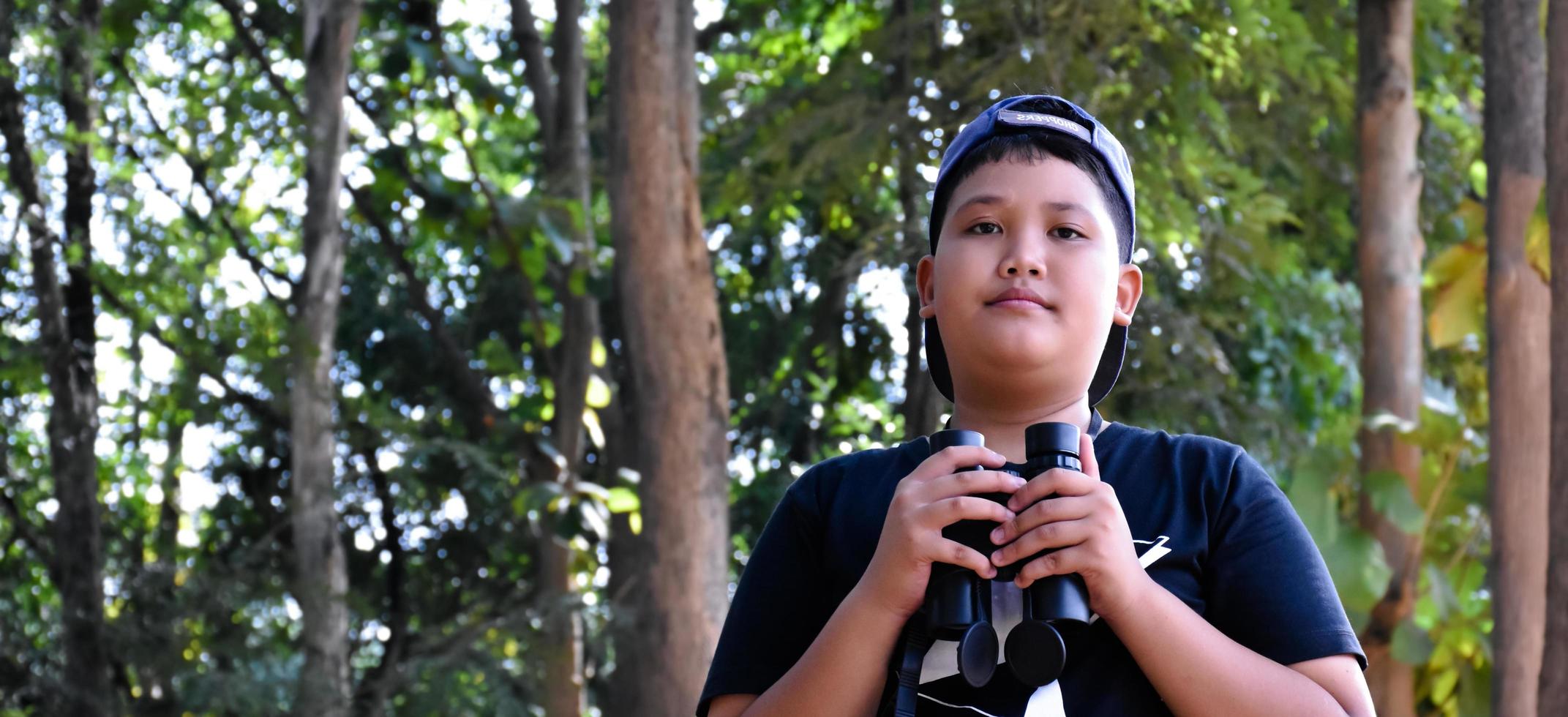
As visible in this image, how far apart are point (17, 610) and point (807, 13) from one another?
16.6 ft

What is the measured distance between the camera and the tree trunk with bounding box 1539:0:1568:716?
95.1 inches

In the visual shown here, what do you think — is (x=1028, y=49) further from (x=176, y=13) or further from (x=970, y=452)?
(x=176, y=13)

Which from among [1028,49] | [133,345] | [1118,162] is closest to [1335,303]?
[1028,49]

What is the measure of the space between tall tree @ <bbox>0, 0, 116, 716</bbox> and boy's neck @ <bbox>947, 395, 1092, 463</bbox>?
5.97 m

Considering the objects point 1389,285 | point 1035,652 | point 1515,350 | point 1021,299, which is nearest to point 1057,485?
point 1035,652

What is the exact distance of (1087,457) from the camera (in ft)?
4.22

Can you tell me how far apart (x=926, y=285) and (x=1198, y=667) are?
1.72ft

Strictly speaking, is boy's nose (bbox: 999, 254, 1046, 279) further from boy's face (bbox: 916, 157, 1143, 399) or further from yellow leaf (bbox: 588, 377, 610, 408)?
yellow leaf (bbox: 588, 377, 610, 408)

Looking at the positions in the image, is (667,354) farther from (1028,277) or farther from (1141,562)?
(1141,562)

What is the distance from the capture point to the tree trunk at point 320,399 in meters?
5.42

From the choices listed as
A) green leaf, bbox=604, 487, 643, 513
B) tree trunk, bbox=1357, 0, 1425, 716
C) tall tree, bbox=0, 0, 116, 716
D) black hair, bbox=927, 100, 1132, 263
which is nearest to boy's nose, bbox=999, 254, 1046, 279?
black hair, bbox=927, 100, 1132, 263

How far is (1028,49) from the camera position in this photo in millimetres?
5422

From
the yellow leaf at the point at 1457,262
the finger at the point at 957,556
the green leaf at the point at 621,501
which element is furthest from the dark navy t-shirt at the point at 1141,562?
the green leaf at the point at 621,501

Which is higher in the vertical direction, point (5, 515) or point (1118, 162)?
point (5, 515)
